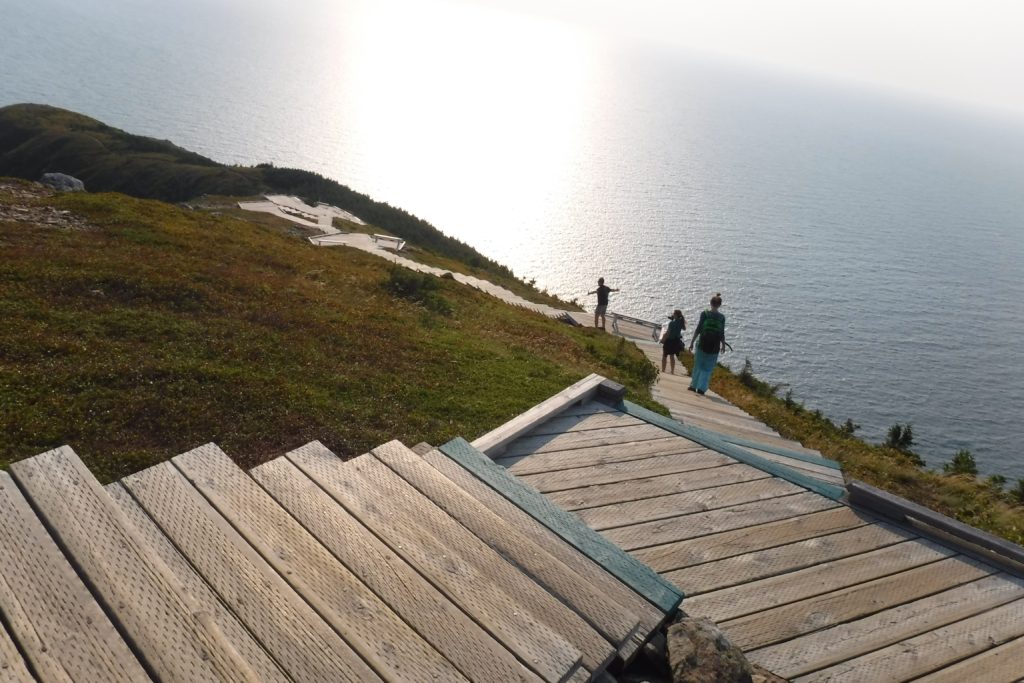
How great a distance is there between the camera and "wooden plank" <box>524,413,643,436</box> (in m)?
9.30

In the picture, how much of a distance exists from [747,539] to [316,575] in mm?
4717

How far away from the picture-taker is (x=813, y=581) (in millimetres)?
6730

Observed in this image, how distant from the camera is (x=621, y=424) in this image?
32.0 feet

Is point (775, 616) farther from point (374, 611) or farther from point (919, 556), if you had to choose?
point (374, 611)

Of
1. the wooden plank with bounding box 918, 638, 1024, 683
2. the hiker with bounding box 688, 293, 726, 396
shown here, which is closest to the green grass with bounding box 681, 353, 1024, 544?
the hiker with bounding box 688, 293, 726, 396

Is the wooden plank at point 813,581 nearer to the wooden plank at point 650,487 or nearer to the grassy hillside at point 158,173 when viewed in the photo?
the wooden plank at point 650,487

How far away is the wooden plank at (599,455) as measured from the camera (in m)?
8.30

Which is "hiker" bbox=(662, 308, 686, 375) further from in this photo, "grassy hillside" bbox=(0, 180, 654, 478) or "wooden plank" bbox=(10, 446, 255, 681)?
"wooden plank" bbox=(10, 446, 255, 681)

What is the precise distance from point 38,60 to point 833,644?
240 meters

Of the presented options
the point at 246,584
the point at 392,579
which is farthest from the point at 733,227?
the point at 246,584

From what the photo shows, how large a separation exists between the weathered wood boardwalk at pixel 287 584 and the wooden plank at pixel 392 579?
13 mm

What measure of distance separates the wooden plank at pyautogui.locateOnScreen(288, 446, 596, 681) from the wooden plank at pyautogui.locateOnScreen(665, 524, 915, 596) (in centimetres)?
219

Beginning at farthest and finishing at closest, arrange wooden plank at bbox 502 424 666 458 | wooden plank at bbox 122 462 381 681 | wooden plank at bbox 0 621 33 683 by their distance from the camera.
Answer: wooden plank at bbox 502 424 666 458, wooden plank at bbox 122 462 381 681, wooden plank at bbox 0 621 33 683

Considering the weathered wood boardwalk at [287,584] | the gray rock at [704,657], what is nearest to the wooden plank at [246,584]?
the weathered wood boardwalk at [287,584]
